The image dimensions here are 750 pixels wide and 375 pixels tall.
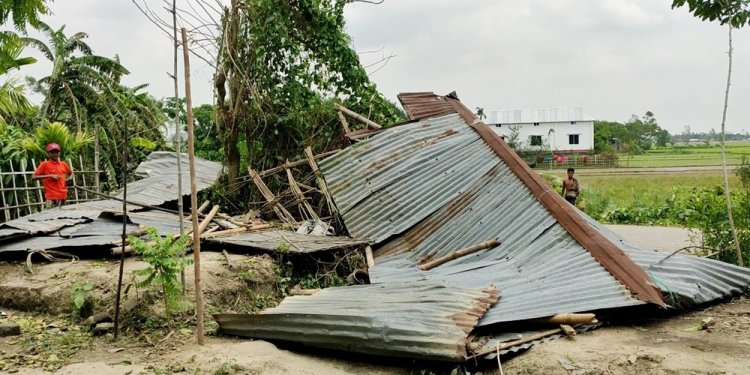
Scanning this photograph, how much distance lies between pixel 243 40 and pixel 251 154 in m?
2.17

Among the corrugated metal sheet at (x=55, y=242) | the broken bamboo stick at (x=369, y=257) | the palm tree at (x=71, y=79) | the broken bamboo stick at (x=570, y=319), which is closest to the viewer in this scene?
the broken bamboo stick at (x=570, y=319)

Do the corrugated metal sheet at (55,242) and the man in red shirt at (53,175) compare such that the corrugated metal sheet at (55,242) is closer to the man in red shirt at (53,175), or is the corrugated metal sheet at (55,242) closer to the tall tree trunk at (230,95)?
the man in red shirt at (53,175)

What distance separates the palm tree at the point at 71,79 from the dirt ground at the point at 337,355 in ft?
36.4

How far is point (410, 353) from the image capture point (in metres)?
4.41

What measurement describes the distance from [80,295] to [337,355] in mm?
2799

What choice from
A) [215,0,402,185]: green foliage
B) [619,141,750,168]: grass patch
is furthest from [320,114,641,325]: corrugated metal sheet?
[619,141,750,168]: grass patch

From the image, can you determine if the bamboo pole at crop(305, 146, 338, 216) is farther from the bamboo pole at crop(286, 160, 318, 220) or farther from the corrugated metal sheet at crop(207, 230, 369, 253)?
the corrugated metal sheet at crop(207, 230, 369, 253)

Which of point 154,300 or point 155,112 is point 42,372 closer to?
point 154,300

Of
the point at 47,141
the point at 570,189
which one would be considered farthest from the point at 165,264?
the point at 570,189

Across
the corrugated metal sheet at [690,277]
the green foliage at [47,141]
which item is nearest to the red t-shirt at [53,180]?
the green foliage at [47,141]

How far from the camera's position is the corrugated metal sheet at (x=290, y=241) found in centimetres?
731

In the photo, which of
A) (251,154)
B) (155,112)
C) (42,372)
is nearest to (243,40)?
(251,154)

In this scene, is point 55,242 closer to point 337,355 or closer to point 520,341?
point 337,355

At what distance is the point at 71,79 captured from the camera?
15.3 meters
